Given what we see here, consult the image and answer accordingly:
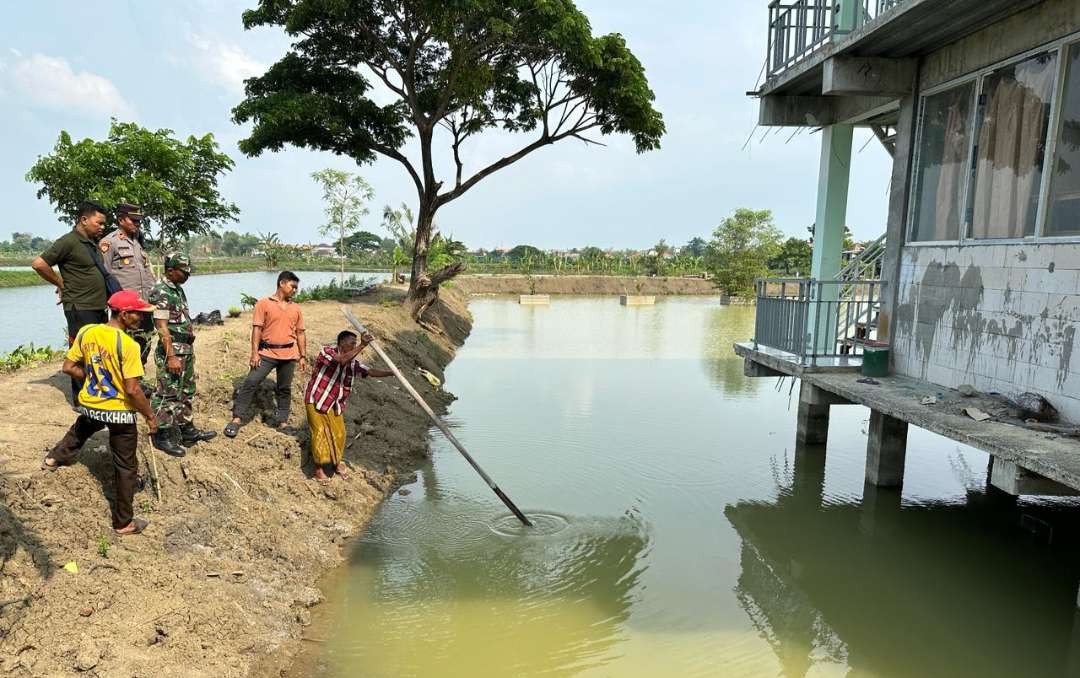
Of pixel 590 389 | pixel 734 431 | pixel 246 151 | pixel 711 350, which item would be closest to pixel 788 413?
pixel 734 431

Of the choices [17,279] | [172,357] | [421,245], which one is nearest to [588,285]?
[421,245]

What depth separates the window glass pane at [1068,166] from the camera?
16.5ft

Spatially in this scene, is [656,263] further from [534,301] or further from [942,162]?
[942,162]

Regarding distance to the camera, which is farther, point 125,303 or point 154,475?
point 154,475

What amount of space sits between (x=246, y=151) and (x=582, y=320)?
1484 cm

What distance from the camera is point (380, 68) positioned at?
16.0 meters

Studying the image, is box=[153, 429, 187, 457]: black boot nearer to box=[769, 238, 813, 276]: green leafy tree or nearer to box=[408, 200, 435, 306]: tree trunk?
box=[408, 200, 435, 306]: tree trunk

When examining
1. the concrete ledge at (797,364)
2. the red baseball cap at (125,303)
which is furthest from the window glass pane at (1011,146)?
the red baseball cap at (125,303)

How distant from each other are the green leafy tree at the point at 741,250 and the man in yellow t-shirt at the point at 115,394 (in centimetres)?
3612

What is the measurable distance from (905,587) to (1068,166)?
3.64m

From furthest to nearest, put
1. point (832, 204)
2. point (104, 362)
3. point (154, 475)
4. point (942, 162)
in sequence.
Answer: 1. point (832, 204)
2. point (942, 162)
3. point (154, 475)
4. point (104, 362)

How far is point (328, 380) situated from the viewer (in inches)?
234

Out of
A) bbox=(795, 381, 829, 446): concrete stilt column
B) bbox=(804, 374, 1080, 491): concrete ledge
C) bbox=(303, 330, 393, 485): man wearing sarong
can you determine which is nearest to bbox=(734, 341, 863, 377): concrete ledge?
bbox=(804, 374, 1080, 491): concrete ledge

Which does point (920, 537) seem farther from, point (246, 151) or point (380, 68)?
point (246, 151)
